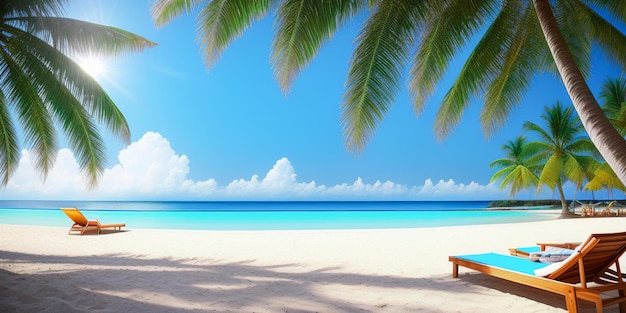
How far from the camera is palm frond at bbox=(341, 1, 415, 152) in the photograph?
14.8ft

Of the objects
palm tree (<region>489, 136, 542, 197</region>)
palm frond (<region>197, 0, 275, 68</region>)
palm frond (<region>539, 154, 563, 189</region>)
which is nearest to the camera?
palm frond (<region>197, 0, 275, 68</region>)

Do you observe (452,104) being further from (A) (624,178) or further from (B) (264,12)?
(B) (264,12)

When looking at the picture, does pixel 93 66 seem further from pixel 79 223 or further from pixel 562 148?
pixel 562 148

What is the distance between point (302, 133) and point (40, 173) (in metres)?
52.0

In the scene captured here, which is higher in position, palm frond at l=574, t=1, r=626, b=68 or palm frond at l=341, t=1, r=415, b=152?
palm frond at l=574, t=1, r=626, b=68

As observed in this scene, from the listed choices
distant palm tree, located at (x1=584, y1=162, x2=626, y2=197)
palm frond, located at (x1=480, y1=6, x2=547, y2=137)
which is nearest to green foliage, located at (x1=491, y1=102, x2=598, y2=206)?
distant palm tree, located at (x1=584, y1=162, x2=626, y2=197)

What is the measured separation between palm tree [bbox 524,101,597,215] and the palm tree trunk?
15.4 meters

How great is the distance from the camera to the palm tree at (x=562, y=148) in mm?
16906

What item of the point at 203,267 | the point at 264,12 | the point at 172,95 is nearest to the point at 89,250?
the point at 203,267

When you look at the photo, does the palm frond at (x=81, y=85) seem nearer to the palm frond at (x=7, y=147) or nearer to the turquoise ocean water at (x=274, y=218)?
the palm frond at (x=7, y=147)

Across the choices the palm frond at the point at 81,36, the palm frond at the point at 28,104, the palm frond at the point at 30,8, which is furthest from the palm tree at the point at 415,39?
the palm frond at the point at 28,104

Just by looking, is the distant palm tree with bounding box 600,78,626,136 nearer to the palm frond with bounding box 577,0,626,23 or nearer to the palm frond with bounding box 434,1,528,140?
the palm frond with bounding box 577,0,626,23

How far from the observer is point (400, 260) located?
6.20 m

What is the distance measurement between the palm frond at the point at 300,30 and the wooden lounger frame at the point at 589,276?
3583 mm
